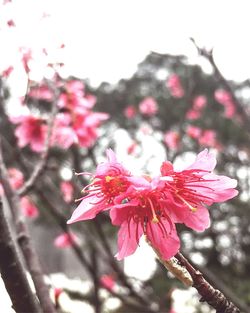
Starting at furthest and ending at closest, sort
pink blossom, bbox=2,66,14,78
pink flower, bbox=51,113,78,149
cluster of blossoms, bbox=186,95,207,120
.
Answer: cluster of blossoms, bbox=186,95,207,120
pink flower, bbox=51,113,78,149
pink blossom, bbox=2,66,14,78

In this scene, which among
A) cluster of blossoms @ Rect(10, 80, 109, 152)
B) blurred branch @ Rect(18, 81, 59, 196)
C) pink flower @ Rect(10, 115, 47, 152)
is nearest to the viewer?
blurred branch @ Rect(18, 81, 59, 196)

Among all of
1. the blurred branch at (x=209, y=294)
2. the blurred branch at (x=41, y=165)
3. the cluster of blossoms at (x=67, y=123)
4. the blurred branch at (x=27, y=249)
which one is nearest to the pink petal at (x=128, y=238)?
the blurred branch at (x=209, y=294)

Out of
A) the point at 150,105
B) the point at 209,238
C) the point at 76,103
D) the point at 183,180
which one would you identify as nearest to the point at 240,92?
the point at 150,105

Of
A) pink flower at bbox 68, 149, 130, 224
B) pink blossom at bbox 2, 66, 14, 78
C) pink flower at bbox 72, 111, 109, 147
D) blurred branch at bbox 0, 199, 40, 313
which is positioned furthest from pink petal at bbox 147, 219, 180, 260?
pink flower at bbox 72, 111, 109, 147

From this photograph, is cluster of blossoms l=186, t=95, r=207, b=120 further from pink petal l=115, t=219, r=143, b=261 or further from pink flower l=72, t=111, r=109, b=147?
pink petal l=115, t=219, r=143, b=261

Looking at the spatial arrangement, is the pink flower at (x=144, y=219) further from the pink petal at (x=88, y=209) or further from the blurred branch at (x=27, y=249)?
the blurred branch at (x=27, y=249)

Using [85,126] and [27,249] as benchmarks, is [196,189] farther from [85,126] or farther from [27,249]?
[85,126]
